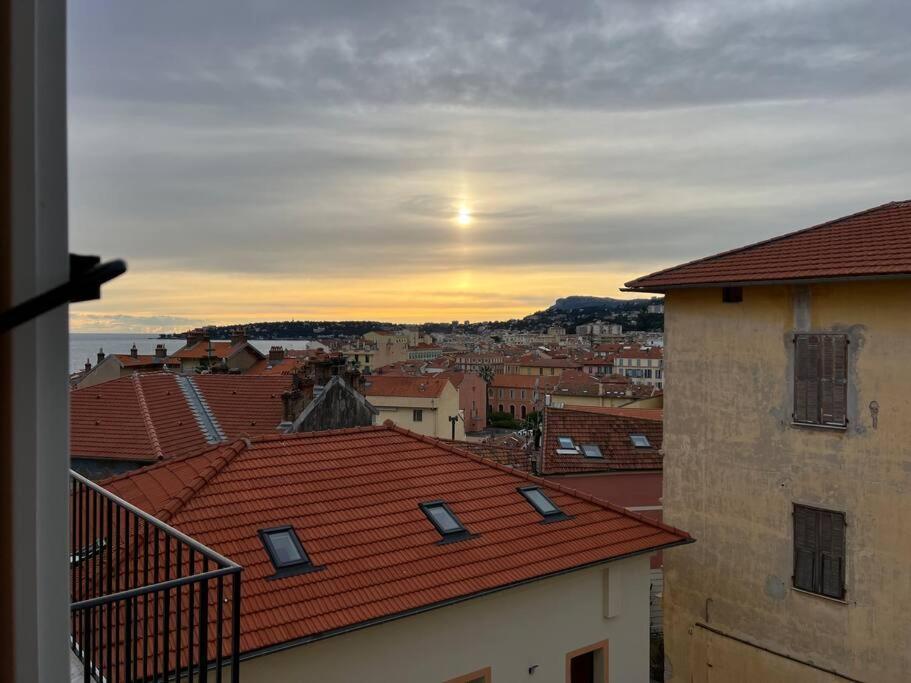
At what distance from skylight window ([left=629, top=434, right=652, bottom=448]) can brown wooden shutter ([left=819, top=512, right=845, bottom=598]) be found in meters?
10.8

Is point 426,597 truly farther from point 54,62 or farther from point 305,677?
point 54,62

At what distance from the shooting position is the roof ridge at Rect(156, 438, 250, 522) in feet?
26.0

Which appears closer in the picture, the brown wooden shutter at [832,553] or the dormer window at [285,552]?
the dormer window at [285,552]

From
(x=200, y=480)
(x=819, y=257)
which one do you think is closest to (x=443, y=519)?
(x=200, y=480)

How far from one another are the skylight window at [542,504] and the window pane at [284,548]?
3505 mm

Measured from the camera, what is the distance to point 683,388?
11.8 metres

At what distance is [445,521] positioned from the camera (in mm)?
9000

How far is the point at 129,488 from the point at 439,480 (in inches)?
167

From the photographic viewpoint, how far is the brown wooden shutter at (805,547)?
10.2 metres

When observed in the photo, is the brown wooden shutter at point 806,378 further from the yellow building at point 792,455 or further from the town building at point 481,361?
the town building at point 481,361

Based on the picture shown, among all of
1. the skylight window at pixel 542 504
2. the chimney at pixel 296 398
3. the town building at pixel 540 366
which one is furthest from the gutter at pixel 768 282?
the town building at pixel 540 366

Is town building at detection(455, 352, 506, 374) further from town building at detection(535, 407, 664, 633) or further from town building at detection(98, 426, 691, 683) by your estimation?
town building at detection(98, 426, 691, 683)

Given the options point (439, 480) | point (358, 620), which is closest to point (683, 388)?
point (439, 480)

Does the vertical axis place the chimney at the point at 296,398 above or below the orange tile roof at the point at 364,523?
above
